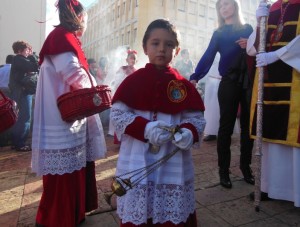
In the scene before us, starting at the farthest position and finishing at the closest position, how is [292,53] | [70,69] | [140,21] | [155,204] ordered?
[140,21], [292,53], [70,69], [155,204]

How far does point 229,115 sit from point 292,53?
104cm

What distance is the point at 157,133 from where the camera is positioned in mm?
1758

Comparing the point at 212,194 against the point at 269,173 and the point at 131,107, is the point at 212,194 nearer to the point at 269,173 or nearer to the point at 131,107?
the point at 269,173

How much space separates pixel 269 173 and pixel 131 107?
186 centimetres

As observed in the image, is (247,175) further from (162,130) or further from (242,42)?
(162,130)

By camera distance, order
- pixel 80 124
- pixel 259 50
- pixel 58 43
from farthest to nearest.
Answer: pixel 259 50 < pixel 80 124 < pixel 58 43

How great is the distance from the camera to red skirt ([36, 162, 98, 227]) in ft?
8.46

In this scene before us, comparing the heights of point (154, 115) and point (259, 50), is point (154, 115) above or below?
below

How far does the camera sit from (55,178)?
2.59 meters

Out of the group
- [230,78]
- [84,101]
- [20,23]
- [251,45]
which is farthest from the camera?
[20,23]

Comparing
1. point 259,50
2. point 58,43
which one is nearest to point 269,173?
point 259,50

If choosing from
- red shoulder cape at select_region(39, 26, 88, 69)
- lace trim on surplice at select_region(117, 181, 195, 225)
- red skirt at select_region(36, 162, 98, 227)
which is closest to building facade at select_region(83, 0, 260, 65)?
red shoulder cape at select_region(39, 26, 88, 69)

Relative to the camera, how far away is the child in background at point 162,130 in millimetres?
1854

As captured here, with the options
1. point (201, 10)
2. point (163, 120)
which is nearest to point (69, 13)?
point (163, 120)
